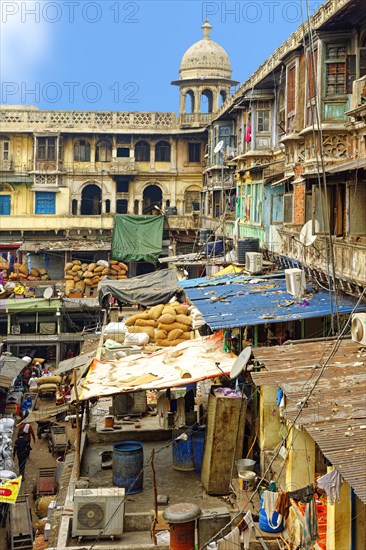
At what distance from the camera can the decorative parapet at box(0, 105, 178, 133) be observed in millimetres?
44594

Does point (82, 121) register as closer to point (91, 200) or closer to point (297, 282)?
point (91, 200)

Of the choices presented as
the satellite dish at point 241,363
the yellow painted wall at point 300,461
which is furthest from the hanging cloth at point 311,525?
the satellite dish at point 241,363

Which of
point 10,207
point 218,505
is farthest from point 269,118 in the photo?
point 10,207

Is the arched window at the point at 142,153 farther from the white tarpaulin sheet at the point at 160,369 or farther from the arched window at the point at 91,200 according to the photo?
the white tarpaulin sheet at the point at 160,369

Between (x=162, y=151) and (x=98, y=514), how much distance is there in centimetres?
3618

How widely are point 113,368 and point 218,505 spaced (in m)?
4.13

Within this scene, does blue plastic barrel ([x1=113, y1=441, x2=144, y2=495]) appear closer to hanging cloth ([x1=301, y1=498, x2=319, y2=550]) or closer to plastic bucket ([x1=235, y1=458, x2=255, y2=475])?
plastic bucket ([x1=235, y1=458, x2=255, y2=475])

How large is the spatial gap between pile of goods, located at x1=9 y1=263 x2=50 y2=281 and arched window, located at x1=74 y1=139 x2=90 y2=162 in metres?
7.06

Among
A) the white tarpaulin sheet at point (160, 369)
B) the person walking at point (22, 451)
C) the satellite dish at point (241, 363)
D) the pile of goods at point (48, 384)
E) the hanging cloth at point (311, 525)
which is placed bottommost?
the person walking at point (22, 451)

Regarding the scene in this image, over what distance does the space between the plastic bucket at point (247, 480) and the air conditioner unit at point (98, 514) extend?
6.08 ft

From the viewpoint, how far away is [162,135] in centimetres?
4572

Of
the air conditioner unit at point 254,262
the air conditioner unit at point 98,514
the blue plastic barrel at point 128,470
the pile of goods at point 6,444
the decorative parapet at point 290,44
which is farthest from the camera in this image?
the air conditioner unit at point 254,262

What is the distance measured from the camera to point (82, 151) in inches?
1809

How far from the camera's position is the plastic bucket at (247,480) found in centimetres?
1230
